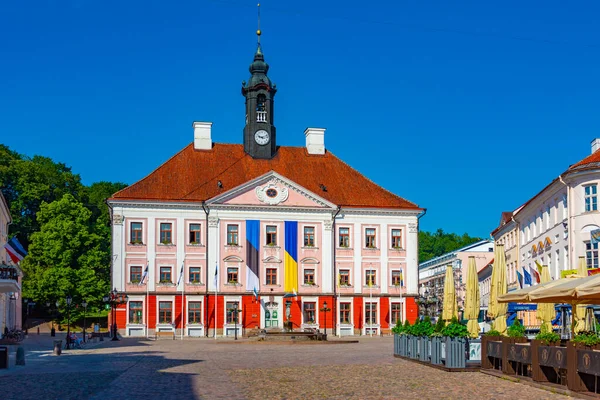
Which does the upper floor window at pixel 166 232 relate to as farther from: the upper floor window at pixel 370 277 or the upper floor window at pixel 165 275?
the upper floor window at pixel 370 277

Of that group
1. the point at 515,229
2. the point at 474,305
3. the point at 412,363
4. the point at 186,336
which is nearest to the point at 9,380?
the point at 412,363

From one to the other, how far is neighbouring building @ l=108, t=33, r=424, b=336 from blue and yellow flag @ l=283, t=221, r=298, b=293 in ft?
0.24

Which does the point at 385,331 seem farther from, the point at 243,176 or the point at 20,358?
the point at 20,358

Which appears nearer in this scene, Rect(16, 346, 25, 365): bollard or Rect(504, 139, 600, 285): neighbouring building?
Rect(16, 346, 25, 365): bollard

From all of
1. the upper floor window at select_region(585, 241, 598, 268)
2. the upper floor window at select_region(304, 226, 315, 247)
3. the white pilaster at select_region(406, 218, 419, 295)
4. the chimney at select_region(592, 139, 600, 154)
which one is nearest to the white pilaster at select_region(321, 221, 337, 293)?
the upper floor window at select_region(304, 226, 315, 247)

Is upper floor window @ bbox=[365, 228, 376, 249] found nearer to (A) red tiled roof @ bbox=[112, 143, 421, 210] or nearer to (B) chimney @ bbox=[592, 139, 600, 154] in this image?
(A) red tiled roof @ bbox=[112, 143, 421, 210]

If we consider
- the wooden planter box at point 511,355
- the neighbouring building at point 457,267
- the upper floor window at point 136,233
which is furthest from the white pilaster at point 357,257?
the wooden planter box at point 511,355

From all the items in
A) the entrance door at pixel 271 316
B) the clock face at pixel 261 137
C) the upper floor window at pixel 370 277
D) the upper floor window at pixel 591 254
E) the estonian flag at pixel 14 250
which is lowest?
the entrance door at pixel 271 316

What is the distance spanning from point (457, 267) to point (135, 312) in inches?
2378

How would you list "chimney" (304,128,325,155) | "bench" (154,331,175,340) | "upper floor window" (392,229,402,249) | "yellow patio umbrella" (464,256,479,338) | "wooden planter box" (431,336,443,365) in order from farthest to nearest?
1. "chimney" (304,128,325,155)
2. "upper floor window" (392,229,402,249)
3. "bench" (154,331,175,340)
4. "yellow patio umbrella" (464,256,479,338)
5. "wooden planter box" (431,336,443,365)

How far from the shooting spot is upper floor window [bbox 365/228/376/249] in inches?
2564

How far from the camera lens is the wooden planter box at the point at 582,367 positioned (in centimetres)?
1686

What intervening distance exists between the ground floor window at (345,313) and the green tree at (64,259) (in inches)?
799

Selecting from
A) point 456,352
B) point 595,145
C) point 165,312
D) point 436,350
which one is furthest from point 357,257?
point 456,352
